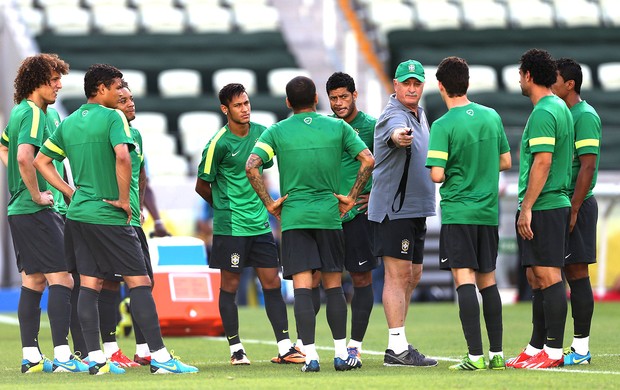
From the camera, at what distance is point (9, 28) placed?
21312 millimetres

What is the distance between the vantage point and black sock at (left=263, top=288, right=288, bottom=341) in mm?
9320

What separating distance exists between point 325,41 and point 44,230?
15.8 meters

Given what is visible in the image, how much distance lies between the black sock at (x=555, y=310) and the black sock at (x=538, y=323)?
31cm

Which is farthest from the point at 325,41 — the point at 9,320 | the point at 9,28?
the point at 9,320

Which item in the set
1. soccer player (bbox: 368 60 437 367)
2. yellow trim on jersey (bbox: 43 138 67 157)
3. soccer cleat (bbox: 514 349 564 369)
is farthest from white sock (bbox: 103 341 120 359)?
soccer cleat (bbox: 514 349 564 369)

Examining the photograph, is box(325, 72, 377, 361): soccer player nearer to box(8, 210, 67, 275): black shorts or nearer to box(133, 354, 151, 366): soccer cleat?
box(133, 354, 151, 366): soccer cleat

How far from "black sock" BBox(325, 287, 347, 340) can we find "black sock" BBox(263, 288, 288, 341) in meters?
0.92

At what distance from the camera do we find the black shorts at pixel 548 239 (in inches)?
327

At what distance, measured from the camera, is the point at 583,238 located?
8750 millimetres

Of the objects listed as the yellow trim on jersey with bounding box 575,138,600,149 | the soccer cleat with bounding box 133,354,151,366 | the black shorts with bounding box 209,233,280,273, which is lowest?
the soccer cleat with bounding box 133,354,151,366

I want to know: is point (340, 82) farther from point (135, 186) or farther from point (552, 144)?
A: point (552, 144)

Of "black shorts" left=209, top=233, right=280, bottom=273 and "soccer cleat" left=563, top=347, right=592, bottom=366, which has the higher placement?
"black shorts" left=209, top=233, right=280, bottom=273

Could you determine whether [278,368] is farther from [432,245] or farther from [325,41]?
[325,41]

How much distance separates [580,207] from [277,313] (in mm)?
2168
